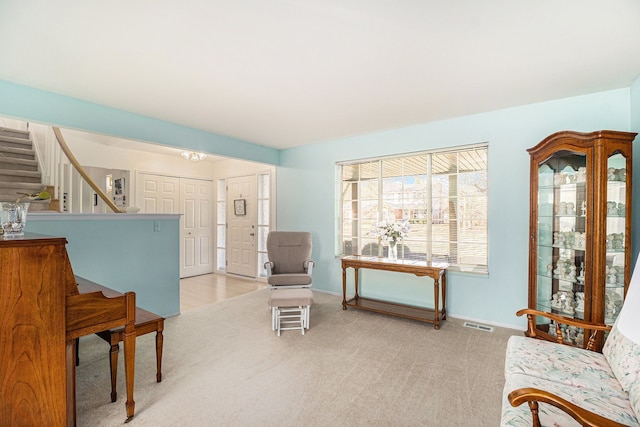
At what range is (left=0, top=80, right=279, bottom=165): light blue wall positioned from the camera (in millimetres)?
2578

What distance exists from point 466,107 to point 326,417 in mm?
3148

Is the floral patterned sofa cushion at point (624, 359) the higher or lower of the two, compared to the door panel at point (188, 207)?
lower

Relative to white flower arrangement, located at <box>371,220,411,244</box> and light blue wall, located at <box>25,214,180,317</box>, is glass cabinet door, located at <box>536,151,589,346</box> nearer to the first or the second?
white flower arrangement, located at <box>371,220,411,244</box>

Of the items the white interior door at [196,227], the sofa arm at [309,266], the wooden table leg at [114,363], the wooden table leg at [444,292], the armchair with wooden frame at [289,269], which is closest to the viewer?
the wooden table leg at [114,363]

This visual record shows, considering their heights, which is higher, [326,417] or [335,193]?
[335,193]

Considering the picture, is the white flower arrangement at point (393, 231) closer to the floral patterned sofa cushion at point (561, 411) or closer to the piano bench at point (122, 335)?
the floral patterned sofa cushion at point (561, 411)

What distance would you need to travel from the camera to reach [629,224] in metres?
2.26

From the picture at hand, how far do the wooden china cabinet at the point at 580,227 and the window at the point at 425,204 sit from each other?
26.5 inches

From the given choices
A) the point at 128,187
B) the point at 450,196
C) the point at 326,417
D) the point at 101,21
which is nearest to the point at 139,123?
the point at 101,21

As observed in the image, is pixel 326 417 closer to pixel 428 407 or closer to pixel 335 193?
pixel 428 407

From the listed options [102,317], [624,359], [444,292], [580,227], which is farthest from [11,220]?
[580,227]

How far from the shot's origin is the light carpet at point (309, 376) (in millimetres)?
1826

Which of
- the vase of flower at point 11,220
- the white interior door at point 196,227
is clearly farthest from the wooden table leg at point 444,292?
the white interior door at point 196,227

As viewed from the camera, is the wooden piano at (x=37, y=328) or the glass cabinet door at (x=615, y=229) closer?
the wooden piano at (x=37, y=328)
